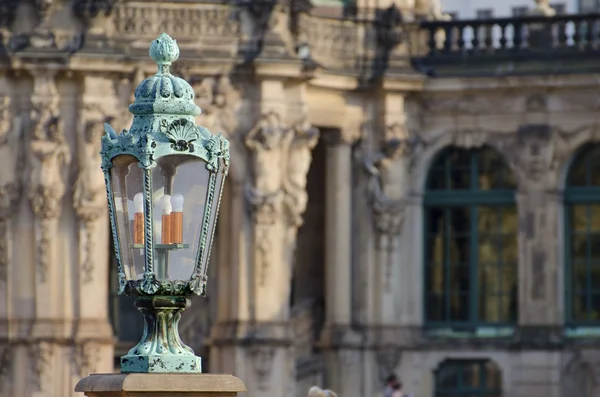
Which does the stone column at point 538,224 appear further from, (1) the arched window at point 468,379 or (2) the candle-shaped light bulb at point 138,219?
(2) the candle-shaped light bulb at point 138,219

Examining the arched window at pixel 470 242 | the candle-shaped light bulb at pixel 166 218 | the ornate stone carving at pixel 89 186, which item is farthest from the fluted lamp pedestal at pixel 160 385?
the arched window at pixel 470 242

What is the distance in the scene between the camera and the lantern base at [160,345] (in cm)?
1089

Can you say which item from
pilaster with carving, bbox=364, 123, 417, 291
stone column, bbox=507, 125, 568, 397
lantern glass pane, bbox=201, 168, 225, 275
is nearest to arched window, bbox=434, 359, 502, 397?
stone column, bbox=507, 125, 568, 397

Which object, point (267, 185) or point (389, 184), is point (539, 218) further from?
point (267, 185)

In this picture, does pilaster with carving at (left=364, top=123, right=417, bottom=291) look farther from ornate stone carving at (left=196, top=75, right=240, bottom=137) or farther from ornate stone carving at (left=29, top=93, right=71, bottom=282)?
ornate stone carving at (left=29, top=93, right=71, bottom=282)

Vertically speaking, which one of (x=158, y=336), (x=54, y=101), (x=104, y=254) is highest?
(x=54, y=101)

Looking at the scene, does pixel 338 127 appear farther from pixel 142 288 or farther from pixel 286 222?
pixel 142 288

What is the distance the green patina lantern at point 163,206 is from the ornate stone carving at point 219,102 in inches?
749

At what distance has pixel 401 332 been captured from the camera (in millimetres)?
32531

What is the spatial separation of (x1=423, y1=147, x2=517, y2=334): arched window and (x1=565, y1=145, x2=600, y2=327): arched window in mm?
801

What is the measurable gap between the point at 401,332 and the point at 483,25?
460 cm

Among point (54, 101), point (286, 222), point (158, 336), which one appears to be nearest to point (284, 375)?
point (286, 222)

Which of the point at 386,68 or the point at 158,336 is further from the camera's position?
the point at 386,68

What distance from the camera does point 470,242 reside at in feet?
107
